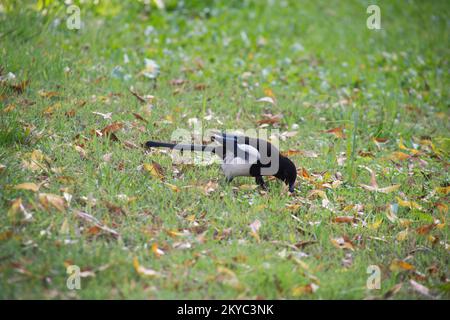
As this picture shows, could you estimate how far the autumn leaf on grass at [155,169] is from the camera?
4.21 m

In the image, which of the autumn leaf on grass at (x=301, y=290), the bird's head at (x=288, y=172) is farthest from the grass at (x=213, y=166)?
the bird's head at (x=288, y=172)

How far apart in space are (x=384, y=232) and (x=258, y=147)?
1162mm

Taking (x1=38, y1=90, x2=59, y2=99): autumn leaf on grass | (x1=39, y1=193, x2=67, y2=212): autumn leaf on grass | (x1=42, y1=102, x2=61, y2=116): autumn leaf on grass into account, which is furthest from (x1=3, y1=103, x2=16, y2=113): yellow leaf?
(x1=39, y1=193, x2=67, y2=212): autumn leaf on grass

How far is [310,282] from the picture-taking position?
3242 millimetres

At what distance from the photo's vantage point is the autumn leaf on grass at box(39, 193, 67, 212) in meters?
3.50

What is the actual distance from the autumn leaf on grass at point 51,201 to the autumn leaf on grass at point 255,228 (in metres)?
1.27

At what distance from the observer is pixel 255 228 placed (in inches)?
147

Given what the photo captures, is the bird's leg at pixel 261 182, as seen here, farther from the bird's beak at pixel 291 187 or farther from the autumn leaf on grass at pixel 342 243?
the autumn leaf on grass at pixel 342 243

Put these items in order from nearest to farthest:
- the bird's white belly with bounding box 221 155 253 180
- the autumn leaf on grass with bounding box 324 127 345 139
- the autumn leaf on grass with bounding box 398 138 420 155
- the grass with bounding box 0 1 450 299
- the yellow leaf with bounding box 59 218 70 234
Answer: the grass with bounding box 0 1 450 299 → the yellow leaf with bounding box 59 218 70 234 → the bird's white belly with bounding box 221 155 253 180 → the autumn leaf on grass with bounding box 398 138 420 155 → the autumn leaf on grass with bounding box 324 127 345 139

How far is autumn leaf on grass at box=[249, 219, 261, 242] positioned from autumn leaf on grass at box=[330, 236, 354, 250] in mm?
527

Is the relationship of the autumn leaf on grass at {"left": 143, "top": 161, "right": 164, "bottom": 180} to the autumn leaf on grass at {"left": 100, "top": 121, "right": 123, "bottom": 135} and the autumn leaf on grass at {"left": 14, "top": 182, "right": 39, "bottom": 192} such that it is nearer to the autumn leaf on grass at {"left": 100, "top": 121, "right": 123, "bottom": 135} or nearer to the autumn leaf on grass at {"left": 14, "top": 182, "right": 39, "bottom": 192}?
the autumn leaf on grass at {"left": 100, "top": 121, "right": 123, "bottom": 135}

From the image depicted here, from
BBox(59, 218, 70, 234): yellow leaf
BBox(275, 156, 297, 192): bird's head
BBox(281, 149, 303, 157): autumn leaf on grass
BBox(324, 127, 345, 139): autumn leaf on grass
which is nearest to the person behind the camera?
BBox(59, 218, 70, 234): yellow leaf
